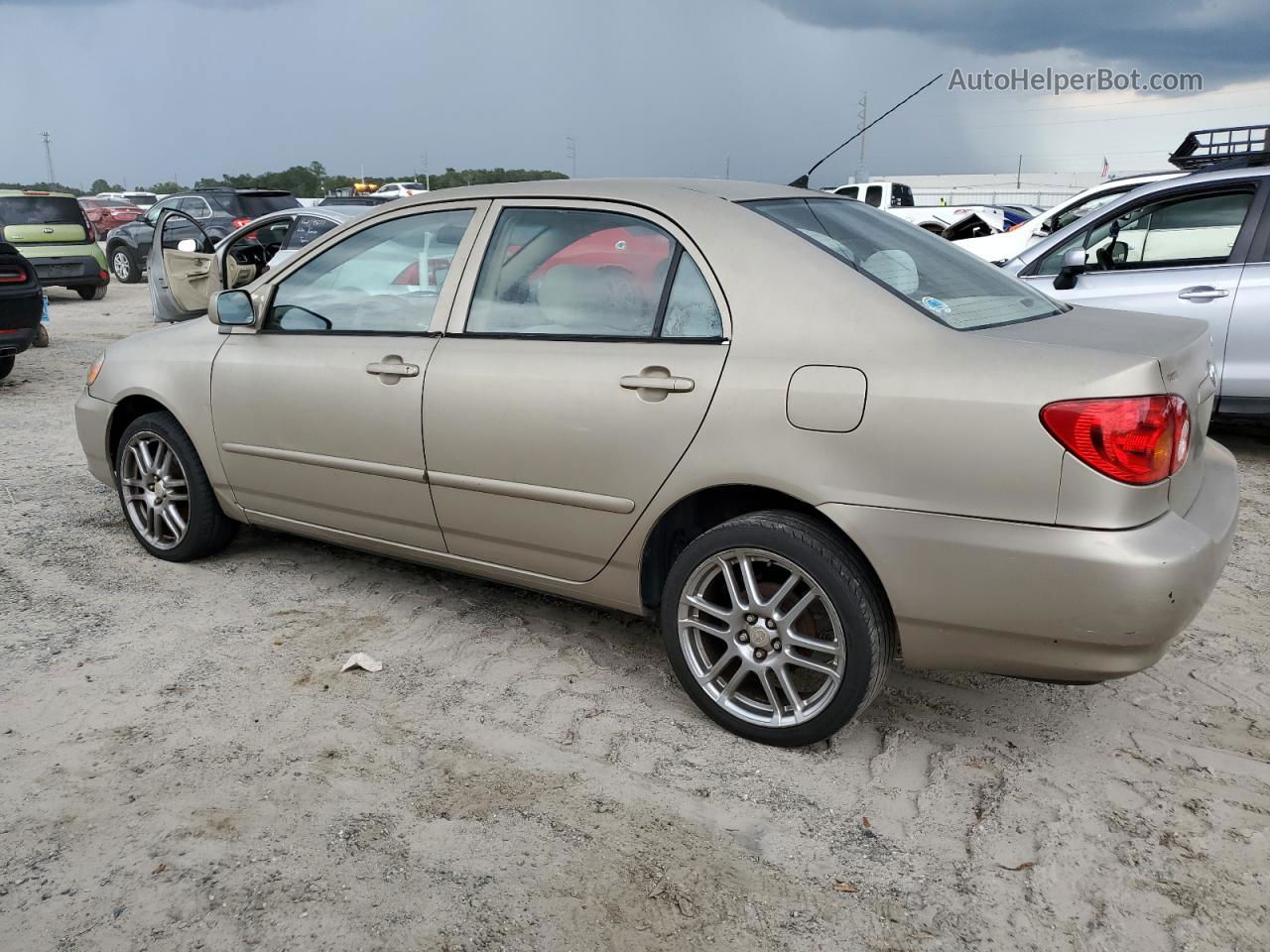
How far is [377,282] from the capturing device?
13.0 feet

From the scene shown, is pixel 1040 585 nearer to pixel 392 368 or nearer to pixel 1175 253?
pixel 392 368

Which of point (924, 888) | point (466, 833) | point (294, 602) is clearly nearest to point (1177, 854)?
point (924, 888)

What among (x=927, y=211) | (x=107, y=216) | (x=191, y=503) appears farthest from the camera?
(x=107, y=216)

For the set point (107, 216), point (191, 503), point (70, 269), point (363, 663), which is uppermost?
point (107, 216)

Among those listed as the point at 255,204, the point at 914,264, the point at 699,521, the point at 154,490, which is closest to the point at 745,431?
the point at 699,521

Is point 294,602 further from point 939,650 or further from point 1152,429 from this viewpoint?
point 1152,429

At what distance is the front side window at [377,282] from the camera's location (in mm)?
3764

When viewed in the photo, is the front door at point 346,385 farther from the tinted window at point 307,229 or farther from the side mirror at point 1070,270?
the tinted window at point 307,229

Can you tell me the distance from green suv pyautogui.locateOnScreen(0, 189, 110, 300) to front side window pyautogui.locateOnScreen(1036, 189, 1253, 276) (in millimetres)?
14463

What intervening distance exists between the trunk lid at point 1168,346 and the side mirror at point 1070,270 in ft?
9.87

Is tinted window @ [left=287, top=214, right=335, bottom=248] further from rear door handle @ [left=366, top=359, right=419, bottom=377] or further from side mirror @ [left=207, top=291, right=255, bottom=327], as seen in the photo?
rear door handle @ [left=366, top=359, right=419, bottom=377]

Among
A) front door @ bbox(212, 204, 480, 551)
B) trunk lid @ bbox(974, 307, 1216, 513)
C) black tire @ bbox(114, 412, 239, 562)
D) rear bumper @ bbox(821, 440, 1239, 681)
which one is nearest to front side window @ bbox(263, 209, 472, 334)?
front door @ bbox(212, 204, 480, 551)

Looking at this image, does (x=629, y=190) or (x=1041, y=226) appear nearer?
(x=629, y=190)

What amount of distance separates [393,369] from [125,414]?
1889 mm
